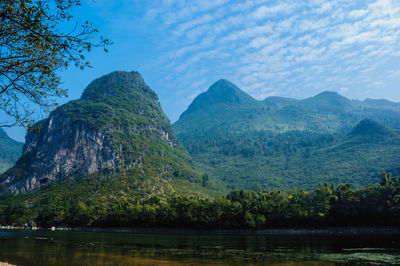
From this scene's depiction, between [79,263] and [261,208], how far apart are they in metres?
85.9

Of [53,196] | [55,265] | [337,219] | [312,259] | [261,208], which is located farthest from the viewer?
[53,196]

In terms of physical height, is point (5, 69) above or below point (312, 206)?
above

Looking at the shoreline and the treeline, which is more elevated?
the treeline

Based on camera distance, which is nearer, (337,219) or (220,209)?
(337,219)

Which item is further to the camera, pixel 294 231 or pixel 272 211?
pixel 272 211

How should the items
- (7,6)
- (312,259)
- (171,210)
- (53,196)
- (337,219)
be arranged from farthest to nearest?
(53,196), (171,210), (337,219), (312,259), (7,6)

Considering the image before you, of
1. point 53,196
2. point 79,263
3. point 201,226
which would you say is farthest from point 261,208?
point 53,196

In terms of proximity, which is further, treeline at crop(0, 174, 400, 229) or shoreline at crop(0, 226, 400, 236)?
treeline at crop(0, 174, 400, 229)

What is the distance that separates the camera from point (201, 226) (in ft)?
385

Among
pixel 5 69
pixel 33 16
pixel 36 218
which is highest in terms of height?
pixel 33 16

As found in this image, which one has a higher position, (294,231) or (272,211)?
(272,211)

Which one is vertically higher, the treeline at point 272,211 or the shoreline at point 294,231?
the treeline at point 272,211

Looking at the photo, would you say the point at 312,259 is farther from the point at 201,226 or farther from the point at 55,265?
the point at 201,226

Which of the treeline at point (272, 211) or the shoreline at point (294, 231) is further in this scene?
the treeline at point (272, 211)
